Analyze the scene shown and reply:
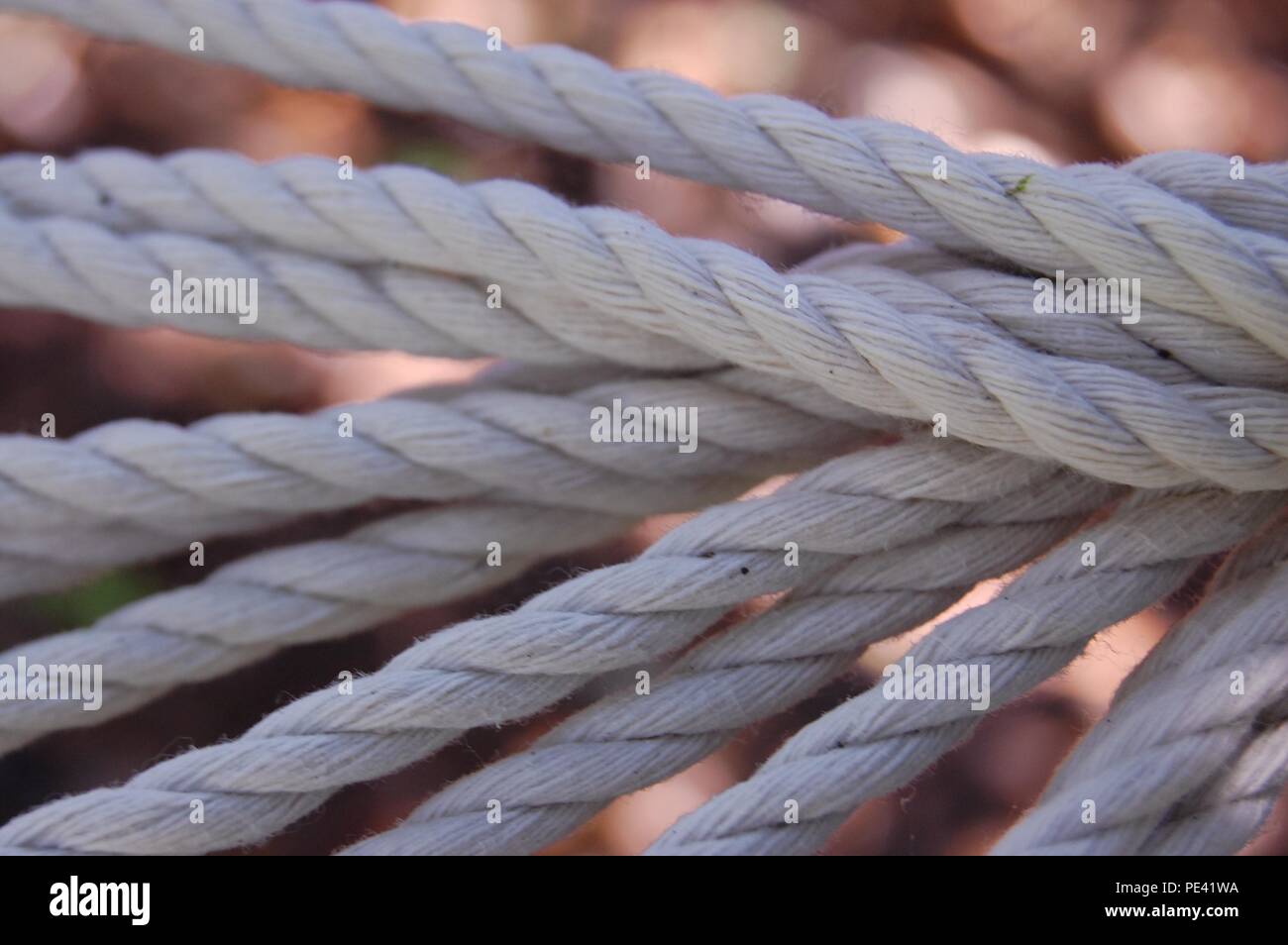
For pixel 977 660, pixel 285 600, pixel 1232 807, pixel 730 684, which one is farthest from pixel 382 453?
pixel 1232 807

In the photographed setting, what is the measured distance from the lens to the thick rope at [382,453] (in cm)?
63

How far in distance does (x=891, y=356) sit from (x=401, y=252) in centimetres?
27

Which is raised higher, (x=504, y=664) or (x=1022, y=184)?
(x=1022, y=184)

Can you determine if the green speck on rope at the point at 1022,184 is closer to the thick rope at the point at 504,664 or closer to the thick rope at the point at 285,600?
the thick rope at the point at 504,664

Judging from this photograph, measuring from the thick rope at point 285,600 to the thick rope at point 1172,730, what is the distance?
299 millimetres

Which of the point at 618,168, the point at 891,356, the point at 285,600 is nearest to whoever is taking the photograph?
the point at 891,356

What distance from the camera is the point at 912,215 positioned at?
1.90 ft

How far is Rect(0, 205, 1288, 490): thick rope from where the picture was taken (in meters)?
0.53

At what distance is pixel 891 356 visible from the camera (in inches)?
21.1

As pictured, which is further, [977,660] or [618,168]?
[618,168]

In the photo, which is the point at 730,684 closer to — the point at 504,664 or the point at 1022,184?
the point at 504,664

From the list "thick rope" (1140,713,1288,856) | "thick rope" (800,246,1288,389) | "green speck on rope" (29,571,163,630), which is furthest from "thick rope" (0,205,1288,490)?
"green speck on rope" (29,571,163,630)
